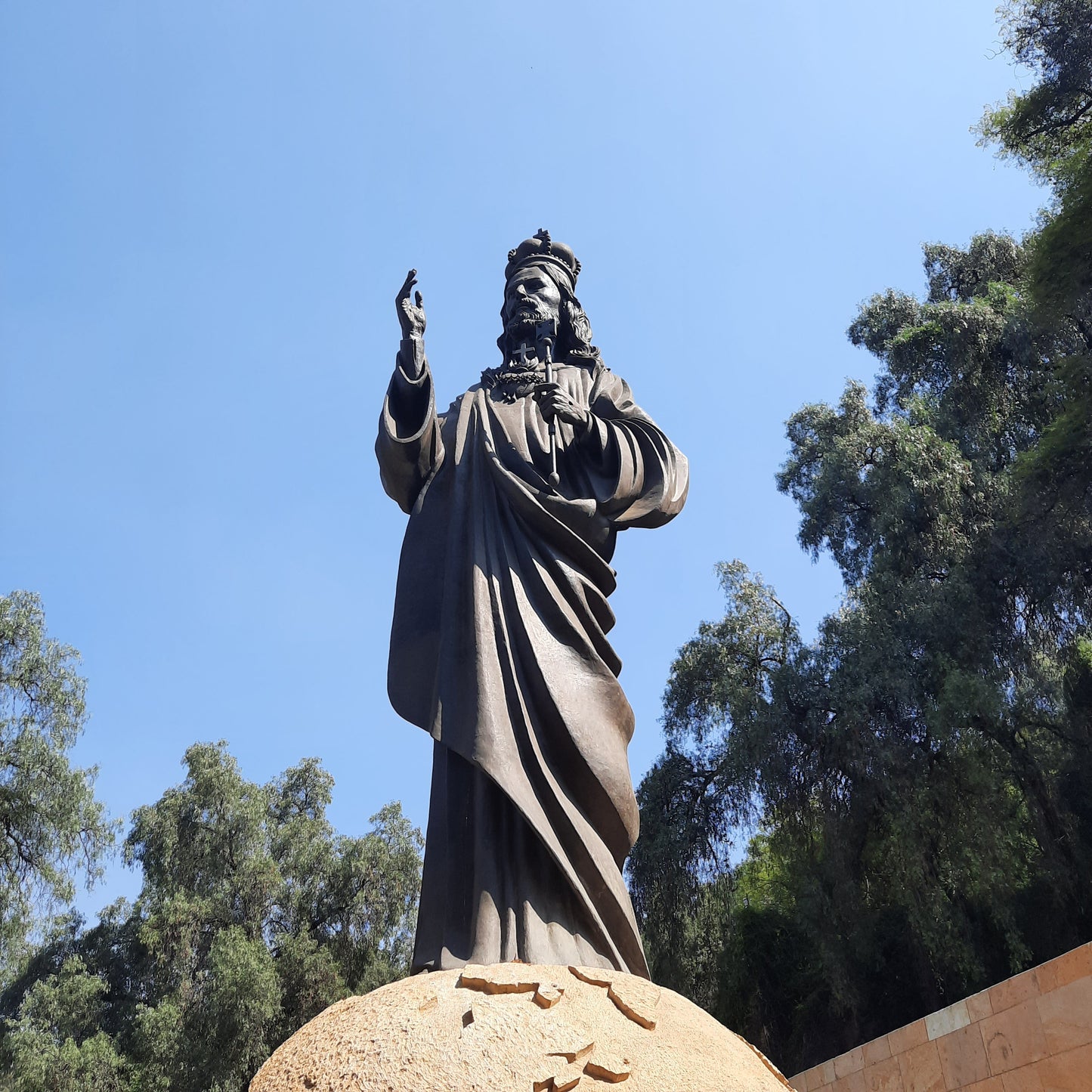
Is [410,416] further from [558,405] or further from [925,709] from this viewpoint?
[925,709]

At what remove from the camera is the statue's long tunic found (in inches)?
130

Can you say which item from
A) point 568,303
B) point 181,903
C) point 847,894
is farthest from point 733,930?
point 568,303

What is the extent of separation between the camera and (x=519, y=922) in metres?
3.20

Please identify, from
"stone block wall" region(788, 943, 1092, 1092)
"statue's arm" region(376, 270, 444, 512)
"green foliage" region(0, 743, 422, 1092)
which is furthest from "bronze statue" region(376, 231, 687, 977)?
"green foliage" region(0, 743, 422, 1092)

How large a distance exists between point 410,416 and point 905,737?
12919 millimetres

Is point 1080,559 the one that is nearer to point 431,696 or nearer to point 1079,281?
point 1079,281

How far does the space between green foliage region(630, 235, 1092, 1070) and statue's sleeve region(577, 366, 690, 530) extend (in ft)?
37.2

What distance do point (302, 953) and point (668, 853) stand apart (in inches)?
285

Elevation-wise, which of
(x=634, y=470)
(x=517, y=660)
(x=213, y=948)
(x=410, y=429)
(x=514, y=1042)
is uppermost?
(x=213, y=948)

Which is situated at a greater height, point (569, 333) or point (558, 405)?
point (569, 333)

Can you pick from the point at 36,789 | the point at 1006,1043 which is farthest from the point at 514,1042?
the point at 36,789

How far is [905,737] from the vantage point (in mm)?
15461

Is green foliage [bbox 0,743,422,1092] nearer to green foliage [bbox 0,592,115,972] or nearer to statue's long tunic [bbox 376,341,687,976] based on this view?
green foliage [bbox 0,592,115,972]

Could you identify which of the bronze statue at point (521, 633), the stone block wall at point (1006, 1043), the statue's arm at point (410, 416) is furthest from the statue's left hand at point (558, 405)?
the stone block wall at point (1006, 1043)
